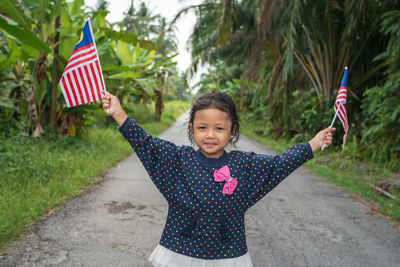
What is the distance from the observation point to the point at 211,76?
109 ft

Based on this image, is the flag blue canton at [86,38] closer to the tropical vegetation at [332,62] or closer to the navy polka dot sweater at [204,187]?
the navy polka dot sweater at [204,187]

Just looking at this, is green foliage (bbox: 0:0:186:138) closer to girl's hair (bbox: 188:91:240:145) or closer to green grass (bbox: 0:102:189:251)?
green grass (bbox: 0:102:189:251)

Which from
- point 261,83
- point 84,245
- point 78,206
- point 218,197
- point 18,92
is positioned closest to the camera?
point 218,197

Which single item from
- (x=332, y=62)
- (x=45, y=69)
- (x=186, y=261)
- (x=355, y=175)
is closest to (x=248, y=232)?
(x=186, y=261)

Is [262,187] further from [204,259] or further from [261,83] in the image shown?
[261,83]

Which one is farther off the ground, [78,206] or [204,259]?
[204,259]

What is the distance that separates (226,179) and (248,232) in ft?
6.16

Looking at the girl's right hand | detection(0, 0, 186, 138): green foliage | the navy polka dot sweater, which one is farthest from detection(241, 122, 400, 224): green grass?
detection(0, 0, 186, 138): green foliage

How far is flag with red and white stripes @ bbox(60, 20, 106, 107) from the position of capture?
7.11ft

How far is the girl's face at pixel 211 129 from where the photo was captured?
199cm

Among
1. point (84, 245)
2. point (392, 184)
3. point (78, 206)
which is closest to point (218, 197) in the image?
point (84, 245)

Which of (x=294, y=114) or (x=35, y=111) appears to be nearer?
(x=35, y=111)

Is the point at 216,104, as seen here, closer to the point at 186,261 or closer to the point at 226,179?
the point at 226,179

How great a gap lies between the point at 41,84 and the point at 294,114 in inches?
301
